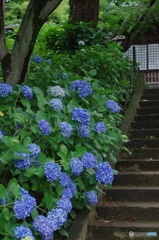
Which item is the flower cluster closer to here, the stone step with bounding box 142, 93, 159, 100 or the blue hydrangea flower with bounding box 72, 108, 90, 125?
the blue hydrangea flower with bounding box 72, 108, 90, 125

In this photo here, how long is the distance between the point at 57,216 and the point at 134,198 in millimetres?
2018

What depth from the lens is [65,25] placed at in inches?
264

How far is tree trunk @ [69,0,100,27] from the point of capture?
693cm

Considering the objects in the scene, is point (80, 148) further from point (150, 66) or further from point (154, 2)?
point (150, 66)

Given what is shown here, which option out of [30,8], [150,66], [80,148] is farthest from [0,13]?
[150,66]

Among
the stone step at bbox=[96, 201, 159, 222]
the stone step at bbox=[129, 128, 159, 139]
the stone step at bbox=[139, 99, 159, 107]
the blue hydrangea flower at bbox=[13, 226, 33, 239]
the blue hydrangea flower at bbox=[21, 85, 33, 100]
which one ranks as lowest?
the stone step at bbox=[139, 99, 159, 107]

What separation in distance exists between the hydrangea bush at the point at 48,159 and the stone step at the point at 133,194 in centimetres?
92

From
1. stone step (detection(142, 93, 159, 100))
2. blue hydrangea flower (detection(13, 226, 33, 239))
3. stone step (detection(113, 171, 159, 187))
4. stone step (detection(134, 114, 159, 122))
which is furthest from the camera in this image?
stone step (detection(142, 93, 159, 100))

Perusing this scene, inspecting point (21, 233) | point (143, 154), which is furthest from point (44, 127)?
point (143, 154)

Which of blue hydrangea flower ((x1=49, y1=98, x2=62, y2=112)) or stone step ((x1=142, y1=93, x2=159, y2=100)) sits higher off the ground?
blue hydrangea flower ((x1=49, y1=98, x2=62, y2=112))

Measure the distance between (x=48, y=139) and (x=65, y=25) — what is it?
171 inches

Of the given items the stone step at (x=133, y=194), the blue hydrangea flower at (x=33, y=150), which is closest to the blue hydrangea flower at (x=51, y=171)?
the blue hydrangea flower at (x=33, y=150)

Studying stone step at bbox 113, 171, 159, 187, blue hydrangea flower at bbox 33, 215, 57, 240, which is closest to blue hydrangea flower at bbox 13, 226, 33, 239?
blue hydrangea flower at bbox 33, 215, 57, 240

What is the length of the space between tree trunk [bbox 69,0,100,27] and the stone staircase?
251 cm
